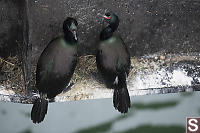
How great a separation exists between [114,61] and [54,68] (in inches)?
17.3

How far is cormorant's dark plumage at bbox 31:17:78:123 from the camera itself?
9.01 ft

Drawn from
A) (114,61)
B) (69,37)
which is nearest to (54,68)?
(69,37)

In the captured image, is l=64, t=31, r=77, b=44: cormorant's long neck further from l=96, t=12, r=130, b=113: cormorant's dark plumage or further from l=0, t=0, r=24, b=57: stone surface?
l=0, t=0, r=24, b=57: stone surface

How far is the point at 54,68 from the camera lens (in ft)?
9.04

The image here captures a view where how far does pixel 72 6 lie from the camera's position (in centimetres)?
292

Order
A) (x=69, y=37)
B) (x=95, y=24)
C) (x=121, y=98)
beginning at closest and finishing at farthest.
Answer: (x=69, y=37) → (x=121, y=98) → (x=95, y=24)

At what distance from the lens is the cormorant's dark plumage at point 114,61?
9.26 feet

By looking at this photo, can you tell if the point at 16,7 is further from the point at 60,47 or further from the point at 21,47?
the point at 60,47

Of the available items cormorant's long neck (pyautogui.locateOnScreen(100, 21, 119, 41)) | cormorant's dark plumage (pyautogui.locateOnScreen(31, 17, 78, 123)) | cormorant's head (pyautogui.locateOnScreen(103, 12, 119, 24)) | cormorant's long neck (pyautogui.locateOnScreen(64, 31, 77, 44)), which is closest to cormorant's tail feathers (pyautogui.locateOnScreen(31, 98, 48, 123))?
cormorant's dark plumage (pyautogui.locateOnScreen(31, 17, 78, 123))

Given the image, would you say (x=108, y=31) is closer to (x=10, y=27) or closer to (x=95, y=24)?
(x=95, y=24)

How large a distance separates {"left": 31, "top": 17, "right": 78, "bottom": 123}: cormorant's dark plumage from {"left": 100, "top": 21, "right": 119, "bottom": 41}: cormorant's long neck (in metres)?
0.22

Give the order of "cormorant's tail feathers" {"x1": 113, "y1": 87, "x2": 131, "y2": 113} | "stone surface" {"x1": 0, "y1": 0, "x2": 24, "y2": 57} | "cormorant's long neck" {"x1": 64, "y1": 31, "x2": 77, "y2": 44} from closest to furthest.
Result: "cormorant's long neck" {"x1": 64, "y1": 31, "x2": 77, "y2": 44} → "cormorant's tail feathers" {"x1": 113, "y1": 87, "x2": 131, "y2": 113} → "stone surface" {"x1": 0, "y1": 0, "x2": 24, "y2": 57}

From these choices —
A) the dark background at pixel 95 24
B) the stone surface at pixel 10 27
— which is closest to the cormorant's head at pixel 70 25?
the dark background at pixel 95 24

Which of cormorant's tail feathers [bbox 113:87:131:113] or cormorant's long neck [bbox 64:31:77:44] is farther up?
cormorant's long neck [bbox 64:31:77:44]
